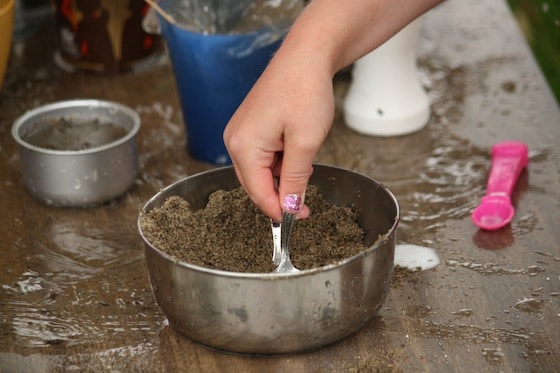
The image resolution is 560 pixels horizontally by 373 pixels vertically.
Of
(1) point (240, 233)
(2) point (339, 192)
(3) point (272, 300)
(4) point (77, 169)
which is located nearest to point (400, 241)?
(2) point (339, 192)

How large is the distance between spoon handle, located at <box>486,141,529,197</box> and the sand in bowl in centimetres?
31

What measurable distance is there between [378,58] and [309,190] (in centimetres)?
47

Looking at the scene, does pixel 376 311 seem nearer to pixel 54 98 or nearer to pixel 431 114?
pixel 431 114

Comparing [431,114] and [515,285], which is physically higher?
[515,285]

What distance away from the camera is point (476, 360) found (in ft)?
3.56

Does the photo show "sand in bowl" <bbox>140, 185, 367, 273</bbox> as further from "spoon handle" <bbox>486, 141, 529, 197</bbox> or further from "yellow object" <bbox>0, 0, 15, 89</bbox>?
"yellow object" <bbox>0, 0, 15, 89</bbox>

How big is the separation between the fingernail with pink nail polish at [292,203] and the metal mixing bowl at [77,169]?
436 mm

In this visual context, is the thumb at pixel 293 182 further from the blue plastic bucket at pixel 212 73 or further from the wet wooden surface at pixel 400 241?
the blue plastic bucket at pixel 212 73

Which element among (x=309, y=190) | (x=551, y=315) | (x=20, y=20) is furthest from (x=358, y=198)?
(x=20, y=20)

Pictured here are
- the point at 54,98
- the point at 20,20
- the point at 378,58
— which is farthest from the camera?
the point at 20,20

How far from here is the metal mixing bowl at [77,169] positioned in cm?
140

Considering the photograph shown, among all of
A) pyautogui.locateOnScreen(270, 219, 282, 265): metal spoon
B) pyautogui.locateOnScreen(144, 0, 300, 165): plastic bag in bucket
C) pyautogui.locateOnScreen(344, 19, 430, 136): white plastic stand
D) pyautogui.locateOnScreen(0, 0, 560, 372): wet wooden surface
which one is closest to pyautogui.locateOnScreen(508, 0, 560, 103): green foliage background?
pyautogui.locateOnScreen(0, 0, 560, 372): wet wooden surface

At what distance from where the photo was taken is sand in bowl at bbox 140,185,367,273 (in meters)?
1.16

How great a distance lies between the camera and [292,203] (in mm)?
1074
